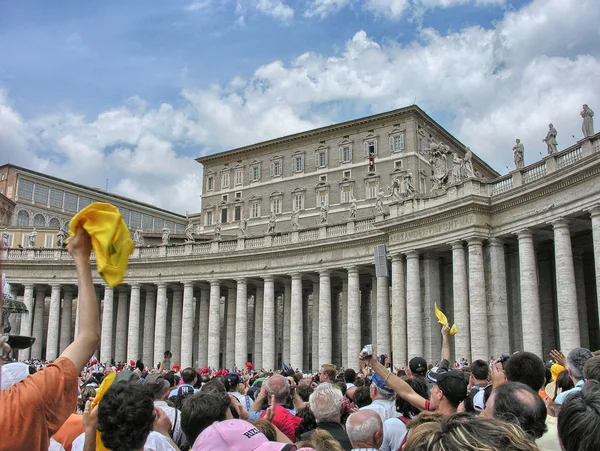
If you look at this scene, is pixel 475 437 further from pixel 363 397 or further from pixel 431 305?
pixel 431 305

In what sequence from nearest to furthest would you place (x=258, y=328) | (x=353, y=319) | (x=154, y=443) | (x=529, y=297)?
(x=154, y=443) < (x=529, y=297) < (x=353, y=319) < (x=258, y=328)

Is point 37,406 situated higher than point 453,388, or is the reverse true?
point 37,406

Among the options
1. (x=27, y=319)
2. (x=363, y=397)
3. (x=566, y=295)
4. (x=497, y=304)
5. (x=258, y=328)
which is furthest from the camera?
(x=27, y=319)

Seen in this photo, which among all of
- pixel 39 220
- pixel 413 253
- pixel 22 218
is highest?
pixel 39 220

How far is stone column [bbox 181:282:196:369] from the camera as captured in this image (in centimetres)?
5609

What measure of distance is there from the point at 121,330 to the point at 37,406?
204 ft

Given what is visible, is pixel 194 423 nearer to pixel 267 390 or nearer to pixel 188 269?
pixel 267 390

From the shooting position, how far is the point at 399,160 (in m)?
76.9

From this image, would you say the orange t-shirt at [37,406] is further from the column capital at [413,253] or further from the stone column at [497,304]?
the column capital at [413,253]

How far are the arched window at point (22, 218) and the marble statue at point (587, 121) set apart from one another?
3245 inches

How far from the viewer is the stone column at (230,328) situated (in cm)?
5662

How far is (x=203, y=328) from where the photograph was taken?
59406mm

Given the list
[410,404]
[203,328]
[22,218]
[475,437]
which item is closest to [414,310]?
[203,328]

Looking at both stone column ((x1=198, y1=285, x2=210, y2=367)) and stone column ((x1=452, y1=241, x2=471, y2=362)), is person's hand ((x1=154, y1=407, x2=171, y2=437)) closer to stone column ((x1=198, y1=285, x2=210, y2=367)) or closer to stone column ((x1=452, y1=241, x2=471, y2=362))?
stone column ((x1=452, y1=241, x2=471, y2=362))
